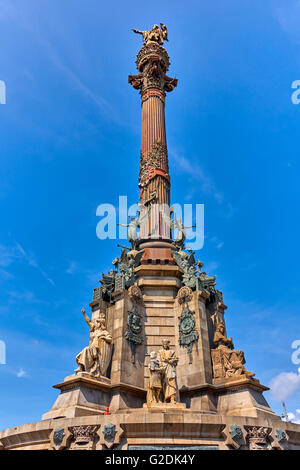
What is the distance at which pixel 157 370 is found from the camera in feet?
51.5

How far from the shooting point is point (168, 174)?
2823 cm

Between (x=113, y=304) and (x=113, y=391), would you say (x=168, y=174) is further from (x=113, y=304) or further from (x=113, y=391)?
(x=113, y=391)

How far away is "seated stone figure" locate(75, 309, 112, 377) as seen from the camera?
17562 millimetres

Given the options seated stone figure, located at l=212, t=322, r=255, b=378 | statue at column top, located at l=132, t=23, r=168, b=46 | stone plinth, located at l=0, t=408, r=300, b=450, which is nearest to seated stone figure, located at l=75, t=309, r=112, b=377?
stone plinth, located at l=0, t=408, r=300, b=450

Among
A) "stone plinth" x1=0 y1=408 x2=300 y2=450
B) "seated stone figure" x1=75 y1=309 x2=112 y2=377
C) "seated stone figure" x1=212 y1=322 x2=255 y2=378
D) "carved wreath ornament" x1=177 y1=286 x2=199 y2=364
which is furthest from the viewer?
"carved wreath ornament" x1=177 y1=286 x2=199 y2=364

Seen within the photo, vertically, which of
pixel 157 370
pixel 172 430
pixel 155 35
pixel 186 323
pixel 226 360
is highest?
pixel 155 35

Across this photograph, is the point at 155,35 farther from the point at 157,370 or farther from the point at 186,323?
the point at 157,370

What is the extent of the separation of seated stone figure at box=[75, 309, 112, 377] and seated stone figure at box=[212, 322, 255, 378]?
5219 mm

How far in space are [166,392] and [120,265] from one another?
8.27m

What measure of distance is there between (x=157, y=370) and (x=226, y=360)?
14.6 ft

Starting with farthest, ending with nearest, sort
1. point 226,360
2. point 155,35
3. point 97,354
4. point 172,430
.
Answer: point 155,35 < point 226,360 < point 97,354 < point 172,430

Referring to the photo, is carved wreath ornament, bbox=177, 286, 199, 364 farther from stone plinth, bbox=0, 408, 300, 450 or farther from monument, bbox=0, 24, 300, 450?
stone plinth, bbox=0, 408, 300, 450

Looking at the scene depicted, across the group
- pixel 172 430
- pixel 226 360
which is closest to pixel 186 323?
pixel 226 360

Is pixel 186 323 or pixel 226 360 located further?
pixel 186 323
